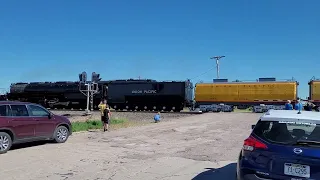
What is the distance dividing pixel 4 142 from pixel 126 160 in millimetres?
4212

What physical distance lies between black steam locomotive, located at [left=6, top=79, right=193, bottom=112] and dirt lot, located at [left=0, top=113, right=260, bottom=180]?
2901 centimetres

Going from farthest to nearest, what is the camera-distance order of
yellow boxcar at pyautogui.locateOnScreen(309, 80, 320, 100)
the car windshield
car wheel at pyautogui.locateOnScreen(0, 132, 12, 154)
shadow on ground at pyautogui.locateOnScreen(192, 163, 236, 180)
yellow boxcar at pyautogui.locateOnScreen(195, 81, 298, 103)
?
yellow boxcar at pyautogui.locateOnScreen(195, 81, 298, 103), yellow boxcar at pyautogui.locateOnScreen(309, 80, 320, 100), car wheel at pyautogui.locateOnScreen(0, 132, 12, 154), shadow on ground at pyautogui.locateOnScreen(192, 163, 236, 180), the car windshield

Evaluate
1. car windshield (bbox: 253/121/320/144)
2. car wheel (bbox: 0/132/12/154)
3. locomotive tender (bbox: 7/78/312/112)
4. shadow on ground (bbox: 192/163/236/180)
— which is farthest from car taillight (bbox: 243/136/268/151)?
locomotive tender (bbox: 7/78/312/112)

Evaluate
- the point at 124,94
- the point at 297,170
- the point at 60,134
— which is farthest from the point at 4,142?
the point at 124,94

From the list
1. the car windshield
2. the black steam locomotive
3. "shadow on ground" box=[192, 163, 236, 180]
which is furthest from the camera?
the black steam locomotive

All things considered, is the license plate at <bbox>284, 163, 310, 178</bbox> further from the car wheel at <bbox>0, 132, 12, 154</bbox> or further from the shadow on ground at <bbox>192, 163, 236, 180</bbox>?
the car wheel at <bbox>0, 132, 12, 154</bbox>

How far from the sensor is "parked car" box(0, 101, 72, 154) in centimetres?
1200

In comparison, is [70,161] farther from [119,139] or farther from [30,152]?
[119,139]

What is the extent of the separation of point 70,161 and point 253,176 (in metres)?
5.89

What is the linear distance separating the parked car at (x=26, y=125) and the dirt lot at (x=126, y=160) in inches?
14.4

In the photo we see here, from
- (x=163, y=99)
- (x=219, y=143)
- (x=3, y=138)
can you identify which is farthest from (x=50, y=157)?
(x=163, y=99)

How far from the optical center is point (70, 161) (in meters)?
10.2

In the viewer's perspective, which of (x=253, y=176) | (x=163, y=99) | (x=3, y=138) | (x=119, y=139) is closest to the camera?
(x=253, y=176)

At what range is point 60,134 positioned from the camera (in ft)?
47.3
